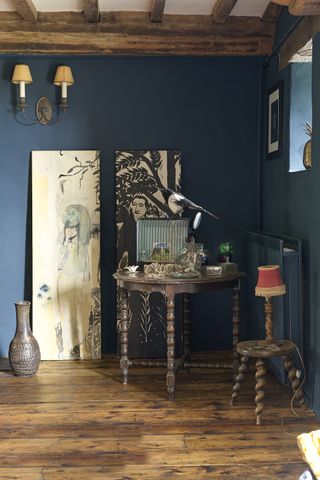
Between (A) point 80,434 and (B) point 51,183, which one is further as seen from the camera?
(B) point 51,183

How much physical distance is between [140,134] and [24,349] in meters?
1.98

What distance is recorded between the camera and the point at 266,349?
163 inches

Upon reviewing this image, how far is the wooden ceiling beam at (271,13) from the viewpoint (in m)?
5.30

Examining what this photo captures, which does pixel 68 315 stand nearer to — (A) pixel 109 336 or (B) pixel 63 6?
(A) pixel 109 336

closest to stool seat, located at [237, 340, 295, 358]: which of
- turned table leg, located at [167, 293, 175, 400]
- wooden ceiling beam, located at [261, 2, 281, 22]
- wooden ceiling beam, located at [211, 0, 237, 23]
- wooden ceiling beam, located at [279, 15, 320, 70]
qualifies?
turned table leg, located at [167, 293, 175, 400]

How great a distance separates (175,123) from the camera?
575 cm

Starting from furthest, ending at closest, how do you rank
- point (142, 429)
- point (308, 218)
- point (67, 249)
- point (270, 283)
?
point (67, 249)
point (308, 218)
point (270, 283)
point (142, 429)

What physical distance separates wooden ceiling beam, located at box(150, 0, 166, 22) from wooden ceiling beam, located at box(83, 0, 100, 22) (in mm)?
418

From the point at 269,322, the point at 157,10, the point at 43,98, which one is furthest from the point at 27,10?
the point at 269,322

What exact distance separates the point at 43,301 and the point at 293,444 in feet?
8.54

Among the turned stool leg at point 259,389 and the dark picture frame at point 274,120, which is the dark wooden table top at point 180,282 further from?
the dark picture frame at point 274,120

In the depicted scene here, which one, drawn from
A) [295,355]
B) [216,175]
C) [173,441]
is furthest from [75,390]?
[216,175]

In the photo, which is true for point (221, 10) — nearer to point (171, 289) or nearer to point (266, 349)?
point (171, 289)

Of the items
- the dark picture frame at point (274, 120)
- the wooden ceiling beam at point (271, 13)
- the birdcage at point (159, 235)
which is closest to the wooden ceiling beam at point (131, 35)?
the wooden ceiling beam at point (271, 13)
